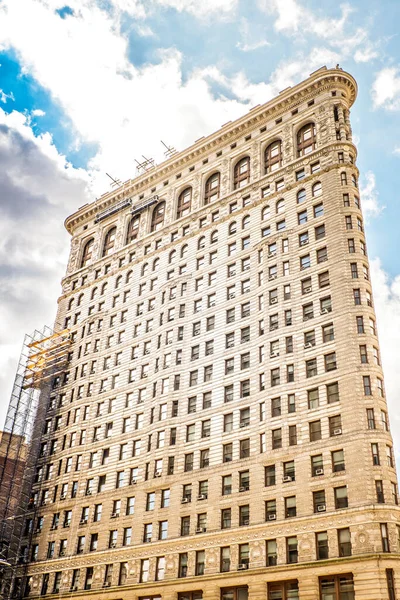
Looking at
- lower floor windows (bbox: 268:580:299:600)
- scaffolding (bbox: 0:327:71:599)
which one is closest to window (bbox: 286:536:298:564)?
lower floor windows (bbox: 268:580:299:600)

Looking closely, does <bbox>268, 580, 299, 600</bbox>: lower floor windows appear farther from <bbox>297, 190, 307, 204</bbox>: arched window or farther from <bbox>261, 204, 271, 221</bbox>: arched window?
<bbox>297, 190, 307, 204</bbox>: arched window

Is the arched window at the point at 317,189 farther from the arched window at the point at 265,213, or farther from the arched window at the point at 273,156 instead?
the arched window at the point at 273,156

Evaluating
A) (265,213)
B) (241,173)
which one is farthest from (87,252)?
(265,213)

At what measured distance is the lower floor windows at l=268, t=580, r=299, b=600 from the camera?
161 feet

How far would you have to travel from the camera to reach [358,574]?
45.8m

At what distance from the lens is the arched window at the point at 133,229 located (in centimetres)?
9069

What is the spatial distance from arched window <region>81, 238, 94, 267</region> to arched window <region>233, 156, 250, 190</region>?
27.5 m

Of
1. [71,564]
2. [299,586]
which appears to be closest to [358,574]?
[299,586]

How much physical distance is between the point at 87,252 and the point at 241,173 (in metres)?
30.0

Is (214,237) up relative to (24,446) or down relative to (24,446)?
up

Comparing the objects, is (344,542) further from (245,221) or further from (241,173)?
(241,173)

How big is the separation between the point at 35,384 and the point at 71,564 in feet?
90.6

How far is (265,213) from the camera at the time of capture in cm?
7350

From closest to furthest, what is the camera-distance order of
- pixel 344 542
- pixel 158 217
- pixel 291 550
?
pixel 344 542 → pixel 291 550 → pixel 158 217
